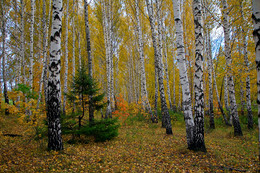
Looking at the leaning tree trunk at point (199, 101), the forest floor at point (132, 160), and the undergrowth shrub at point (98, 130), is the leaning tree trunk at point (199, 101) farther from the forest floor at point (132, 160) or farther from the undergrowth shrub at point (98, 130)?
the undergrowth shrub at point (98, 130)

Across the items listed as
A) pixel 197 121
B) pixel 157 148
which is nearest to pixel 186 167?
pixel 197 121

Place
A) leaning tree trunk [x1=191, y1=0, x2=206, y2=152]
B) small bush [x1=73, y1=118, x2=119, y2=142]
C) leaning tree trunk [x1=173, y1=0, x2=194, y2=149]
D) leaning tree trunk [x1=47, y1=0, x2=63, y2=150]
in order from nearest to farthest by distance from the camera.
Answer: leaning tree trunk [x1=47, y1=0, x2=63, y2=150]
leaning tree trunk [x1=191, y1=0, x2=206, y2=152]
leaning tree trunk [x1=173, y1=0, x2=194, y2=149]
small bush [x1=73, y1=118, x2=119, y2=142]

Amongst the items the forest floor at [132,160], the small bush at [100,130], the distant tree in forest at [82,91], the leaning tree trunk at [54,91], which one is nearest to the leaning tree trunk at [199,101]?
the forest floor at [132,160]

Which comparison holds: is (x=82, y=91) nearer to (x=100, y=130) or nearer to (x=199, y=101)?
(x=100, y=130)

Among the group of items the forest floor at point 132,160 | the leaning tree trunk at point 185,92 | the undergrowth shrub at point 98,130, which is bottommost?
the forest floor at point 132,160

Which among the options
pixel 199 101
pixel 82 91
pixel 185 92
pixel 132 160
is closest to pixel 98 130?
pixel 82 91

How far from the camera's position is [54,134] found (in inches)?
165

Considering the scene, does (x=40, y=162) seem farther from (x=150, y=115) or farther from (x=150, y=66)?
(x=150, y=66)

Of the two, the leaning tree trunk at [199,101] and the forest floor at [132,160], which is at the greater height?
the leaning tree trunk at [199,101]

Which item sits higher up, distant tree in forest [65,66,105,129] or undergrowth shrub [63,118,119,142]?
distant tree in forest [65,66,105,129]

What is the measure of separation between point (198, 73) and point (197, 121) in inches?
59.6

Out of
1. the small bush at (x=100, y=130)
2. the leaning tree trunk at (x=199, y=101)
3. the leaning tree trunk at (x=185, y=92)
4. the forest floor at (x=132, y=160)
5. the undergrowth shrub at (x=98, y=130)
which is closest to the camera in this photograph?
the forest floor at (x=132, y=160)

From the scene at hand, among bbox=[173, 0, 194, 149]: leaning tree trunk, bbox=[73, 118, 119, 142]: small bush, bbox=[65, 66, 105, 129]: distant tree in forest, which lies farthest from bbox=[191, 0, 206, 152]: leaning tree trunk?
bbox=[65, 66, 105, 129]: distant tree in forest

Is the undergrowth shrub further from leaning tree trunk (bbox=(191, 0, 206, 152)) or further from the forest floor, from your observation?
leaning tree trunk (bbox=(191, 0, 206, 152))
